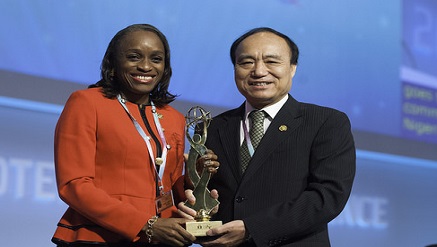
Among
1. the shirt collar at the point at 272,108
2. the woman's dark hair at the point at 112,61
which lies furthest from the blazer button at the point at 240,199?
the woman's dark hair at the point at 112,61

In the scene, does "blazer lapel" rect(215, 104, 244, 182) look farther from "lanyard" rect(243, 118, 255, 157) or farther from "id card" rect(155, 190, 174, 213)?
"id card" rect(155, 190, 174, 213)

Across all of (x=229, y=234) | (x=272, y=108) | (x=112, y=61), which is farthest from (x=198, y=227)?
(x=112, y=61)

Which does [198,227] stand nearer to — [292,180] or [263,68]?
[292,180]

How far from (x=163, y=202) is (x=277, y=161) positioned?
0.37 meters

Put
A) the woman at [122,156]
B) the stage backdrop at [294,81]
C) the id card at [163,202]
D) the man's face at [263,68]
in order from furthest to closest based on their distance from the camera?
the stage backdrop at [294,81], the man's face at [263,68], the id card at [163,202], the woman at [122,156]

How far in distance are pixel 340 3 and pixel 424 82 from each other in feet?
3.14

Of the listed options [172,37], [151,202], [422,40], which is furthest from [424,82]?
[151,202]

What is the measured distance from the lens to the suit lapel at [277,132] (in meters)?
2.22

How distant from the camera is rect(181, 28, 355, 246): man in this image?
212 cm

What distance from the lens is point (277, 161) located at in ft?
7.27

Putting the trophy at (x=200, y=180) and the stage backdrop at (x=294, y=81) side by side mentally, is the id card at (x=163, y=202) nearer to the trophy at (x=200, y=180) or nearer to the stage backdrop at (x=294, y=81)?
the trophy at (x=200, y=180)

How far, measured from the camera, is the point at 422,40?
5.27 meters

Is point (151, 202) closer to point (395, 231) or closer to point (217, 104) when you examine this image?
point (217, 104)

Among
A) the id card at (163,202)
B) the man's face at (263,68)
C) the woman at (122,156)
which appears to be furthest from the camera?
the man's face at (263,68)
